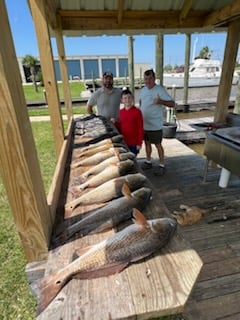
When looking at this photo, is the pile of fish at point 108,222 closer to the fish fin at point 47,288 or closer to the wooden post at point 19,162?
the fish fin at point 47,288

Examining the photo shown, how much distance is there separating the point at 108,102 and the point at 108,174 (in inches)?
97.2

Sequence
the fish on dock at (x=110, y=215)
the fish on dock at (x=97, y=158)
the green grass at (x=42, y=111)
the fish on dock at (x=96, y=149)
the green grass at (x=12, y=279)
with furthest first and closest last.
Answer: the green grass at (x=42, y=111), the fish on dock at (x=96, y=149), the fish on dock at (x=97, y=158), the green grass at (x=12, y=279), the fish on dock at (x=110, y=215)

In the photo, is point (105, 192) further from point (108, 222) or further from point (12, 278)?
point (12, 278)

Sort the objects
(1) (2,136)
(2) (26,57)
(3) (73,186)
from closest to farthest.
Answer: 1. (1) (2,136)
2. (3) (73,186)
3. (2) (26,57)

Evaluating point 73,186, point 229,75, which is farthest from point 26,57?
point 73,186

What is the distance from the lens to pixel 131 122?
3518 millimetres

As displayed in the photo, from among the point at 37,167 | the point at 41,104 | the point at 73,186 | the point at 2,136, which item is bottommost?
the point at 41,104

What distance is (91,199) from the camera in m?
1.57

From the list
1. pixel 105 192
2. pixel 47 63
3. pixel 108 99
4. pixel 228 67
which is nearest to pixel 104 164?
pixel 105 192

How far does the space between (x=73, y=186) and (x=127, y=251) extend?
0.86m

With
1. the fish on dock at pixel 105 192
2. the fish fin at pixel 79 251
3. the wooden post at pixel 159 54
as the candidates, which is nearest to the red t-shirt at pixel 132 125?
the fish on dock at pixel 105 192

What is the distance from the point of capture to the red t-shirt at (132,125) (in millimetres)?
3488

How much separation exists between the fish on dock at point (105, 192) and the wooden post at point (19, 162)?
12.0 inches

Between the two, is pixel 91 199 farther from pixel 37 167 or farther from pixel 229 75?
pixel 229 75
